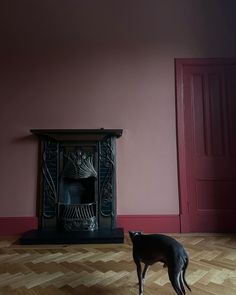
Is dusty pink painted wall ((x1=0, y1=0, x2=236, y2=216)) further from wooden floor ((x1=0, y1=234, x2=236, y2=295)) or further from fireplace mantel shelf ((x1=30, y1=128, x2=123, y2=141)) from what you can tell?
wooden floor ((x1=0, y1=234, x2=236, y2=295))

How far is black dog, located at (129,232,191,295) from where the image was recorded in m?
1.23

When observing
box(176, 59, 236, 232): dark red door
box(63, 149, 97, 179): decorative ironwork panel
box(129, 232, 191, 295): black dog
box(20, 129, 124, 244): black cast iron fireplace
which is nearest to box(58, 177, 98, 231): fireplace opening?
box(20, 129, 124, 244): black cast iron fireplace

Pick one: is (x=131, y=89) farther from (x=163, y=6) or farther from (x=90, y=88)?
(x=163, y=6)

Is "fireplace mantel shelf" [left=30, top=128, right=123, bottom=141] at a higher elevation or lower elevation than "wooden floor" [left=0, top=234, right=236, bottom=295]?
higher

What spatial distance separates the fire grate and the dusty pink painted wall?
398 millimetres

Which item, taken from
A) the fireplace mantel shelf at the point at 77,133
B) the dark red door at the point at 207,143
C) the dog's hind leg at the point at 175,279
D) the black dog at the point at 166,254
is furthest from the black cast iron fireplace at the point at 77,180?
the dog's hind leg at the point at 175,279

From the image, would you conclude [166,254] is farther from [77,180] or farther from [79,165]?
[77,180]

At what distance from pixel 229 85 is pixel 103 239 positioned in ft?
8.08

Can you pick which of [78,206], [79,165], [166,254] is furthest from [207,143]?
[166,254]

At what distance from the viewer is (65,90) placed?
10.5 ft

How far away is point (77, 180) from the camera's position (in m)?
3.09

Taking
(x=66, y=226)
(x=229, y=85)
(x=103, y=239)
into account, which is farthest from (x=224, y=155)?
(x=66, y=226)

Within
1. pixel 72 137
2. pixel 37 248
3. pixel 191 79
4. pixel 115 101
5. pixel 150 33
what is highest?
pixel 150 33

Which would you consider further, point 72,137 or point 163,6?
point 163,6
